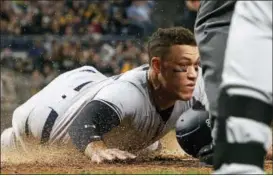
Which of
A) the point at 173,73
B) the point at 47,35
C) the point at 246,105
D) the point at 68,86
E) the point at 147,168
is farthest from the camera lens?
the point at 47,35

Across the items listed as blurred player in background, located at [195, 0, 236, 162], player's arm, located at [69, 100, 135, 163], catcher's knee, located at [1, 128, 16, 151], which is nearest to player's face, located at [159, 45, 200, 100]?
player's arm, located at [69, 100, 135, 163]

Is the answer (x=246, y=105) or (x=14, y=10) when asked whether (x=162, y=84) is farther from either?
(x=14, y=10)

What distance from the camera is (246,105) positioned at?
8.50 feet

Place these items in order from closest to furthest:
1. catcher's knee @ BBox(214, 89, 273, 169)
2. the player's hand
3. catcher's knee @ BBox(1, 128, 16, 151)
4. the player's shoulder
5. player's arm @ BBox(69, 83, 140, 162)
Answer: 1. catcher's knee @ BBox(214, 89, 273, 169)
2. the player's hand
3. player's arm @ BBox(69, 83, 140, 162)
4. the player's shoulder
5. catcher's knee @ BBox(1, 128, 16, 151)

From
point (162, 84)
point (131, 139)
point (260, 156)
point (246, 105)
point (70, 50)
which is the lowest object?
point (70, 50)

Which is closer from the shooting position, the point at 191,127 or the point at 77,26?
the point at 191,127

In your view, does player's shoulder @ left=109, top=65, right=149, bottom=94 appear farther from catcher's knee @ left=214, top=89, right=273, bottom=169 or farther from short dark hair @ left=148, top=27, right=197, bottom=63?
catcher's knee @ left=214, top=89, right=273, bottom=169

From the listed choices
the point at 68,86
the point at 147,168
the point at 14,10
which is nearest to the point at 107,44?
the point at 14,10

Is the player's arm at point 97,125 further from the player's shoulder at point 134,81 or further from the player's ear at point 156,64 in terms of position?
the player's ear at point 156,64

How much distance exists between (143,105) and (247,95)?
11.3ft

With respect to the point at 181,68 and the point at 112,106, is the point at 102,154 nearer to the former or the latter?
the point at 112,106

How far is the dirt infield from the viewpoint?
523 cm

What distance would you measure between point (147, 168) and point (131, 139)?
76 centimetres

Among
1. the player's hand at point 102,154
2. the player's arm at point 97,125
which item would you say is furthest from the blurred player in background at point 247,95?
the player's arm at point 97,125
